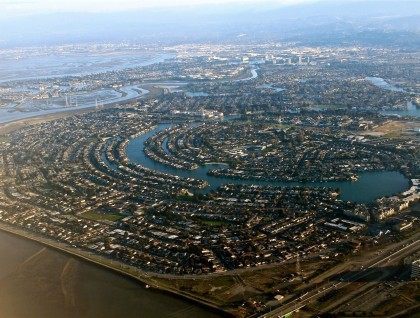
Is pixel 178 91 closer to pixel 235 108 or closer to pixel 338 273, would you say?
pixel 235 108

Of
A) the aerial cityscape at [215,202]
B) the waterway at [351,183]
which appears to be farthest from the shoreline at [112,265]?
the waterway at [351,183]

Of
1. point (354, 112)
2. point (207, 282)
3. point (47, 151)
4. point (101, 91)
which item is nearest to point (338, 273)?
point (207, 282)

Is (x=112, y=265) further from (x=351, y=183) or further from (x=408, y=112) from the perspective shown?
(x=408, y=112)

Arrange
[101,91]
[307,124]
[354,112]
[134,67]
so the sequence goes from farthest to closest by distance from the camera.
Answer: [134,67], [101,91], [354,112], [307,124]

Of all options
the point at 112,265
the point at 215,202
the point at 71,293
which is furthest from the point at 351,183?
the point at 71,293

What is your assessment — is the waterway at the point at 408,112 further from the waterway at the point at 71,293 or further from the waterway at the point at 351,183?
the waterway at the point at 71,293

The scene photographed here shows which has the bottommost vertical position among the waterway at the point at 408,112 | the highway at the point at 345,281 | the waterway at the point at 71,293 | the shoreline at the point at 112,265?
the waterway at the point at 71,293
